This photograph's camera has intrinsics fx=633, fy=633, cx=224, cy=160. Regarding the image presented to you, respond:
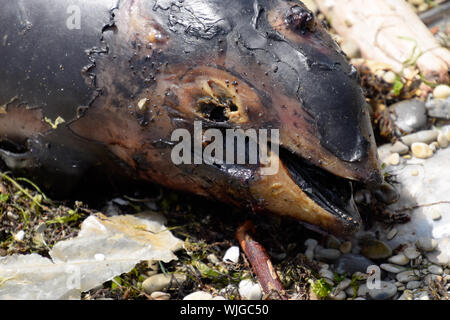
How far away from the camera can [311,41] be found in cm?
333

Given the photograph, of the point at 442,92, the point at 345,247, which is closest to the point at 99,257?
the point at 345,247

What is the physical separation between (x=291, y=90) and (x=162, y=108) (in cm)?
71

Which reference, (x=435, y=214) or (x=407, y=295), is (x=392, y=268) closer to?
(x=407, y=295)

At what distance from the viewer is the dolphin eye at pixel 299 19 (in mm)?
3303

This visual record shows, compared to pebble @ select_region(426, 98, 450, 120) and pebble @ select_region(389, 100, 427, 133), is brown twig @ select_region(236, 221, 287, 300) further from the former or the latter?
pebble @ select_region(426, 98, 450, 120)

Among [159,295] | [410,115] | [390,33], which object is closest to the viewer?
[159,295]

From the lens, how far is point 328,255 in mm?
3832

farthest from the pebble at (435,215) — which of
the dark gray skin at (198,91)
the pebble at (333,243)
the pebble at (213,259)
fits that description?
the pebble at (213,259)

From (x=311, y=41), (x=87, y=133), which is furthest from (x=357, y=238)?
(x=87, y=133)

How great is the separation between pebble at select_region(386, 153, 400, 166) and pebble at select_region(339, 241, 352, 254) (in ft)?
2.42

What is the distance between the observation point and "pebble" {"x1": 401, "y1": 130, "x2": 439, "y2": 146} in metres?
4.36

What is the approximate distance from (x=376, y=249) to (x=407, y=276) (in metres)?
0.26

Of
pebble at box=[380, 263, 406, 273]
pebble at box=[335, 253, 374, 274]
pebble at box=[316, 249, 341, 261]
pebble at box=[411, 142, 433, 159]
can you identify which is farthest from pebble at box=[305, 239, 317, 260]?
pebble at box=[411, 142, 433, 159]

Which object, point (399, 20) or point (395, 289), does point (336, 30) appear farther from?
point (395, 289)
